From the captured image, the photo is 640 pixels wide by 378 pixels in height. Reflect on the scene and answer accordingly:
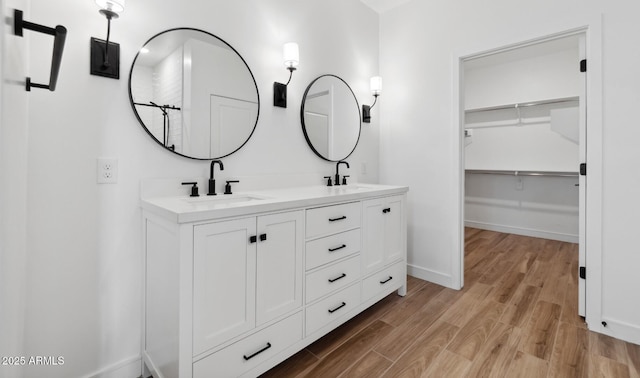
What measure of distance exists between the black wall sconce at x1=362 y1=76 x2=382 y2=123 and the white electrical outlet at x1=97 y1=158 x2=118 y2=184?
2.17m

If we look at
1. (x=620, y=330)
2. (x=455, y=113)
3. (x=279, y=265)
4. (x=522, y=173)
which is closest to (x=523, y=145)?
(x=522, y=173)

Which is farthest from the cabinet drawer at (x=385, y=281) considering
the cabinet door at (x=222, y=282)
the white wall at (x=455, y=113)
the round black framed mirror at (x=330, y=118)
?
the round black framed mirror at (x=330, y=118)

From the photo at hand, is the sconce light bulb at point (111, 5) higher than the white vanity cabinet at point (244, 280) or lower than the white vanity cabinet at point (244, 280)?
higher

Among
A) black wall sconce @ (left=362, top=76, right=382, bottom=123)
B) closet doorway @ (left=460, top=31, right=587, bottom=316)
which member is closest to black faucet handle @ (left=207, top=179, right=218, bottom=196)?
black wall sconce @ (left=362, top=76, right=382, bottom=123)

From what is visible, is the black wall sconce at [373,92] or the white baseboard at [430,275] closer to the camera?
the white baseboard at [430,275]

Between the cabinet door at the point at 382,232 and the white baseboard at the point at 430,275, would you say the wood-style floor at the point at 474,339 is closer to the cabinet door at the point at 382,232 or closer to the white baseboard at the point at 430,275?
the white baseboard at the point at 430,275

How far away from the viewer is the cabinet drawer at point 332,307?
1.70m

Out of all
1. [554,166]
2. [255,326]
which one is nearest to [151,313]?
[255,326]

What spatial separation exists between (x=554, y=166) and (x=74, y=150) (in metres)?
5.16

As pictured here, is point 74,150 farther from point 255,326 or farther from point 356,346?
point 356,346

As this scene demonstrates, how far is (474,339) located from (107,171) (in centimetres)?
229

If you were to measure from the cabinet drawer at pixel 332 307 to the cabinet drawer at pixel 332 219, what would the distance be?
1.34ft

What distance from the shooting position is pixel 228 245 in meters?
1.30

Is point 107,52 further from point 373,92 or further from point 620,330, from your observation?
point 620,330
